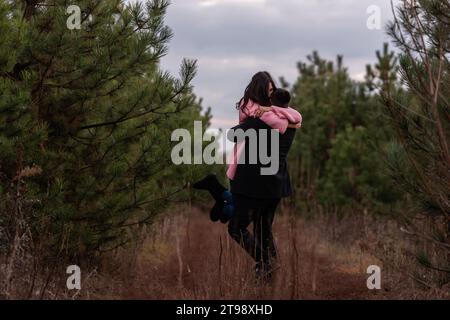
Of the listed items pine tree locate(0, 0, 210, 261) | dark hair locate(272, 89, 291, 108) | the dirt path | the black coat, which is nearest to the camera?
the dirt path

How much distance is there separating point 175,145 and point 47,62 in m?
1.41

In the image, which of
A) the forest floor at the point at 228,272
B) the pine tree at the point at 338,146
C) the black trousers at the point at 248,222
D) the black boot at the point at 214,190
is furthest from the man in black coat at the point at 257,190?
the pine tree at the point at 338,146

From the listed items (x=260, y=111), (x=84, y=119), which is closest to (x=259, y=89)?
(x=260, y=111)

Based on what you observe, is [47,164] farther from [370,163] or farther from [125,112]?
[370,163]

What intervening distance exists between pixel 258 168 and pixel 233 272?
963mm

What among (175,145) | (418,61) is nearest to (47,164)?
(175,145)

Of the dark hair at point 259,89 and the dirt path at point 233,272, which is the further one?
the dark hair at point 259,89

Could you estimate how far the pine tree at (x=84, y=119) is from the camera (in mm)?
5281

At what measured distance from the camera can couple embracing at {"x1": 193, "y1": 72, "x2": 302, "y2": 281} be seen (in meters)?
4.99

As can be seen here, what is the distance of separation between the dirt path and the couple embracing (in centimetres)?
15

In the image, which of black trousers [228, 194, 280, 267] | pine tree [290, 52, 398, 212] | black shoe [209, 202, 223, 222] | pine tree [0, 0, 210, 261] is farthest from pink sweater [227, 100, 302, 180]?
pine tree [290, 52, 398, 212]

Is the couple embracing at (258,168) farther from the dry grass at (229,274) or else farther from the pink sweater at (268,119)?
the dry grass at (229,274)

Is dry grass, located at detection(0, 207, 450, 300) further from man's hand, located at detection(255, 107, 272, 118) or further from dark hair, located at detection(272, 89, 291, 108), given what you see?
dark hair, located at detection(272, 89, 291, 108)

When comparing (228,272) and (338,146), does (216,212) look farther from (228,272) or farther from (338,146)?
(338,146)
